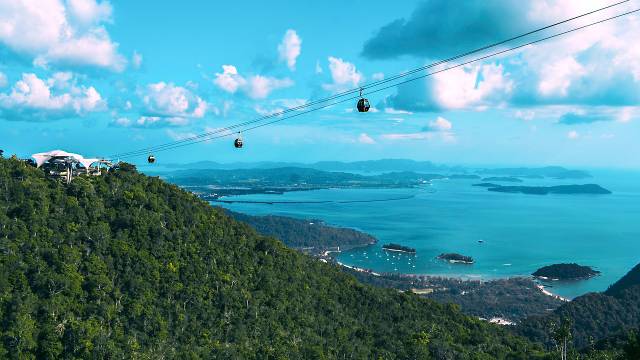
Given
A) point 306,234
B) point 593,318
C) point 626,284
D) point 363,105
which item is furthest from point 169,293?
point 306,234

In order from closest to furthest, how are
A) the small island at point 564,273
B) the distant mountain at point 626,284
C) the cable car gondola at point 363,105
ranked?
the cable car gondola at point 363,105 < the distant mountain at point 626,284 < the small island at point 564,273

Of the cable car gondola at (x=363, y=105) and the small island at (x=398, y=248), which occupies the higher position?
the cable car gondola at (x=363, y=105)

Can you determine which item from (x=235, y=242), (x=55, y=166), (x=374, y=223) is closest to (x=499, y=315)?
(x=235, y=242)

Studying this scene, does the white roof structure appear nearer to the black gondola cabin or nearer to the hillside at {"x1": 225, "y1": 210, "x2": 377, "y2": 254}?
the black gondola cabin

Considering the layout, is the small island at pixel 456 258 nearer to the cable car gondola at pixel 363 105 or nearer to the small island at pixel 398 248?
the small island at pixel 398 248

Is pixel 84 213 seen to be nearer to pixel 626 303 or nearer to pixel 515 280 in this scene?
pixel 626 303

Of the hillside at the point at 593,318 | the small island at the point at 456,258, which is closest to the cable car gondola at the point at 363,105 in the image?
the hillside at the point at 593,318

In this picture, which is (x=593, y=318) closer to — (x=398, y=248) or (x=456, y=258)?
(x=456, y=258)
